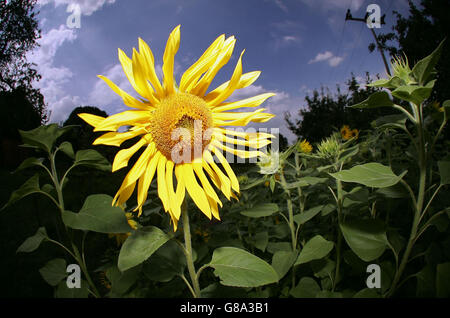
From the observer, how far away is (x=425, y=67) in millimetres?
670

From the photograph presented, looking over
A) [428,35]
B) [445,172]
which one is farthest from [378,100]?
[428,35]

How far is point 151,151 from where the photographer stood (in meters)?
0.60

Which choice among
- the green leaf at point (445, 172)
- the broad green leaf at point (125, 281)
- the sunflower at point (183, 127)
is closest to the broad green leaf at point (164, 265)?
the broad green leaf at point (125, 281)

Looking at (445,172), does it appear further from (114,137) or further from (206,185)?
(114,137)

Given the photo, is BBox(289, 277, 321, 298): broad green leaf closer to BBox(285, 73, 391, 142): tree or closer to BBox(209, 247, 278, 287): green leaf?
BBox(209, 247, 278, 287): green leaf

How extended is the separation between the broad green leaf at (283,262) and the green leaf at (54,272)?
73 cm

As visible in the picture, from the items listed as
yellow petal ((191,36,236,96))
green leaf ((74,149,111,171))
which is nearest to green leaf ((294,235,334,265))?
yellow petal ((191,36,236,96))

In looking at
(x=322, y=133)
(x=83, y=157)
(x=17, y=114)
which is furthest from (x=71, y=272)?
(x=322, y=133)

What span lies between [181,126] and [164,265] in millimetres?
382

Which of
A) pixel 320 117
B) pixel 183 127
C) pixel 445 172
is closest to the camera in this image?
pixel 183 127

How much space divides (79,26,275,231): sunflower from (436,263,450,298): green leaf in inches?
21.5

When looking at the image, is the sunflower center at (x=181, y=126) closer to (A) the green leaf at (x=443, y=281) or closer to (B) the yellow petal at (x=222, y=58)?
(B) the yellow petal at (x=222, y=58)

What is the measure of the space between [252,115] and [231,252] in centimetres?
33
